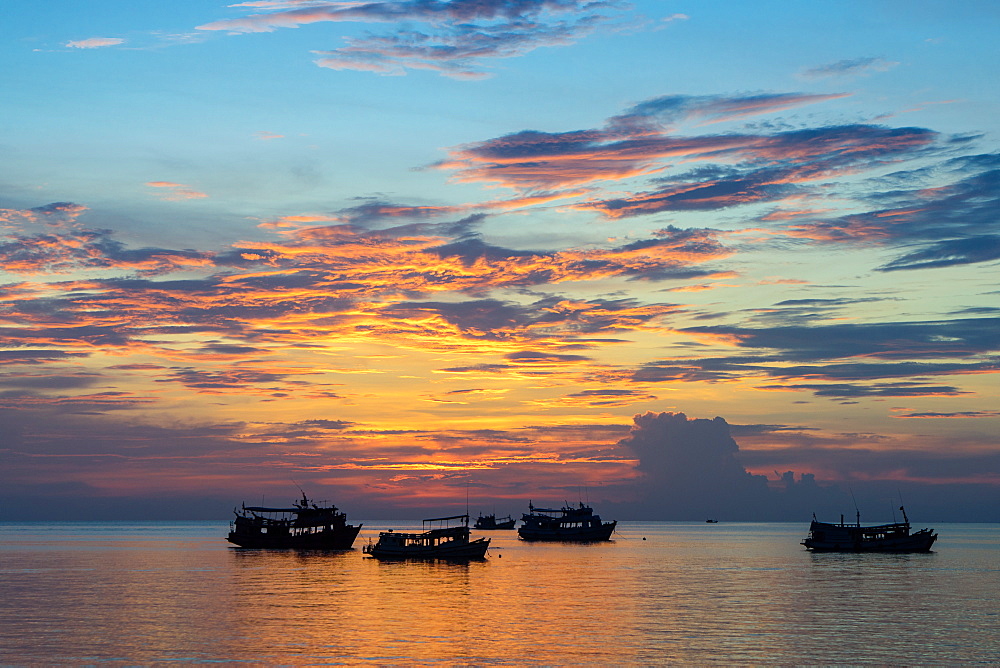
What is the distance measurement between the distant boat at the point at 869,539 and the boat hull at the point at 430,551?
5885 centimetres

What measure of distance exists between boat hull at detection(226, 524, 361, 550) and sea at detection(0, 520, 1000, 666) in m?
28.6

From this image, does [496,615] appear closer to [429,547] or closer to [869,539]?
[429,547]

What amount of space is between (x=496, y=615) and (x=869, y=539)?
10033 cm

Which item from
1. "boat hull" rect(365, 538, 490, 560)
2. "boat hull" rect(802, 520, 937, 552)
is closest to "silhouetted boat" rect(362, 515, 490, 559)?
"boat hull" rect(365, 538, 490, 560)

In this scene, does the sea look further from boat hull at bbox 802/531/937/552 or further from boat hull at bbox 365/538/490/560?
boat hull at bbox 802/531/937/552

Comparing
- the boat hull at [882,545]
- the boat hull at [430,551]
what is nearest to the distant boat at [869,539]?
the boat hull at [882,545]

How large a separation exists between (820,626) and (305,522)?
344ft

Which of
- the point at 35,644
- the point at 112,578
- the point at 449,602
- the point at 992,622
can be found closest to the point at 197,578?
the point at 112,578

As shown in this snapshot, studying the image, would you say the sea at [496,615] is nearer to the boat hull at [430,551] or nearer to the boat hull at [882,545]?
the boat hull at [430,551]

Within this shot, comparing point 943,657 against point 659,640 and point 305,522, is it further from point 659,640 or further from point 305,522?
point 305,522

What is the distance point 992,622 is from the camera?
68.5m

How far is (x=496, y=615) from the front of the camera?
7062 cm

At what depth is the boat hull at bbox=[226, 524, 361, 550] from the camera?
A: 509 feet

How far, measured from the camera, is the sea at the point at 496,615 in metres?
53.4
